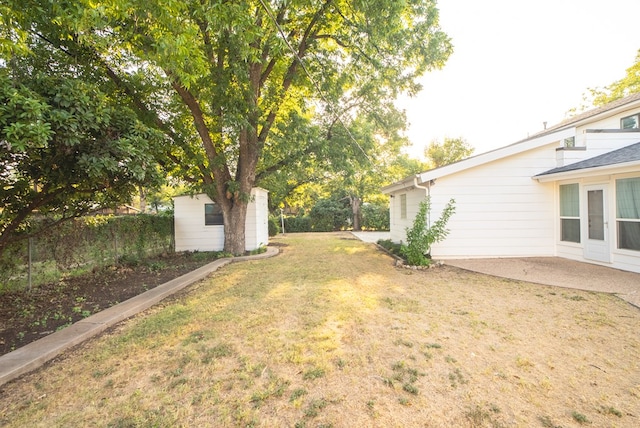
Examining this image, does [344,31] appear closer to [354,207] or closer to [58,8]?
[58,8]

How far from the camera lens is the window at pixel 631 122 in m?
10.1

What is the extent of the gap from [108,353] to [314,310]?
8.55ft

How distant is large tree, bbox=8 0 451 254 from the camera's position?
197 inches

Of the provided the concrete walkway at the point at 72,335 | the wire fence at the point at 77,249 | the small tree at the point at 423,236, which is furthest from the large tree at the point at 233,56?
the small tree at the point at 423,236

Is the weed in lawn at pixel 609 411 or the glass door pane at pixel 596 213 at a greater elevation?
the glass door pane at pixel 596 213

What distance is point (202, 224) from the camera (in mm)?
11477

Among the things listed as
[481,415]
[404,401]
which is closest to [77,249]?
[404,401]

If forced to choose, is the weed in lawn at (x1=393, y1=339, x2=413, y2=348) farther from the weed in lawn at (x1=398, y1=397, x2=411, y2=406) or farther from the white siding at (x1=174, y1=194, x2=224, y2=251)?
the white siding at (x1=174, y1=194, x2=224, y2=251)

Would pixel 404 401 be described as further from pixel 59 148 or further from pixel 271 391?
pixel 59 148

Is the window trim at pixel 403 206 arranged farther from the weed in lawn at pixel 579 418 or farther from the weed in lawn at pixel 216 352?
the weed in lawn at pixel 579 418

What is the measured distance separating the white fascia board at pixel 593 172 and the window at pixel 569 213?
1.74 feet

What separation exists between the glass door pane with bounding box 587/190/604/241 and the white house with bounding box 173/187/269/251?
394 inches

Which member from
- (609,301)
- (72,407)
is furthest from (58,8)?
(609,301)

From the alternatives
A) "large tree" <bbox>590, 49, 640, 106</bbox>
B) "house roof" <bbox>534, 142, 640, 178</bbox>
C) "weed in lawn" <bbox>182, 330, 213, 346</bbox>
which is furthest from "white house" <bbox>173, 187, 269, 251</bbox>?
"large tree" <bbox>590, 49, 640, 106</bbox>
